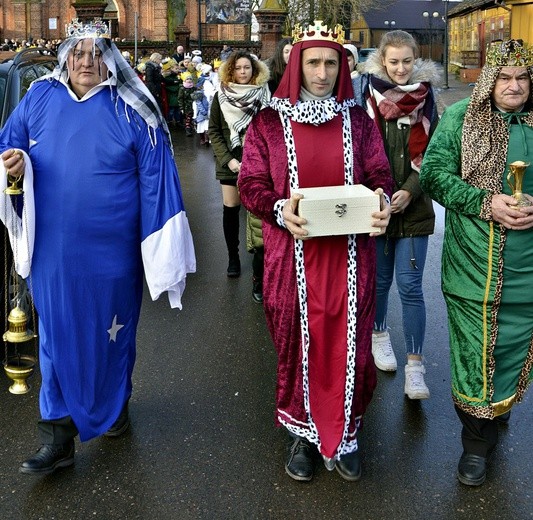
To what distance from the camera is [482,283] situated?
3.61 m

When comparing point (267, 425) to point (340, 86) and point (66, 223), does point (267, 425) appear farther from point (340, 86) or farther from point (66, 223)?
point (340, 86)

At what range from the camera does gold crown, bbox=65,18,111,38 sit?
3.69m

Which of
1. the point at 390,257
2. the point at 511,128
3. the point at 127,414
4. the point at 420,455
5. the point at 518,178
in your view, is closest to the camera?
the point at 518,178

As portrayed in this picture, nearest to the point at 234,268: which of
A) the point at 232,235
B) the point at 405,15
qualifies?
the point at 232,235

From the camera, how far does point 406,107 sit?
4.39 metres

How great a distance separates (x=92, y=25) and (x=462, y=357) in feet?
7.86

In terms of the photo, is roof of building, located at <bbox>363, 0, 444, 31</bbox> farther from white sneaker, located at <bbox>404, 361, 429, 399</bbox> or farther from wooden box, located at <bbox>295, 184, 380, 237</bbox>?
wooden box, located at <bbox>295, 184, 380, 237</bbox>

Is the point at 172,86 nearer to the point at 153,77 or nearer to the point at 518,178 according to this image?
the point at 153,77

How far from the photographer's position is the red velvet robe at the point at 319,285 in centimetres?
355

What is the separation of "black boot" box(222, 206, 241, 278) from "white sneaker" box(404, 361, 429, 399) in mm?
2757

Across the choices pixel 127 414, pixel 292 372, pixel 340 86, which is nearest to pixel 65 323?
pixel 127 414

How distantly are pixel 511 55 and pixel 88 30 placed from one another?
77.5 inches

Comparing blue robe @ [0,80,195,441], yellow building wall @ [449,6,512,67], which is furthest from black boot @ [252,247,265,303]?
yellow building wall @ [449,6,512,67]

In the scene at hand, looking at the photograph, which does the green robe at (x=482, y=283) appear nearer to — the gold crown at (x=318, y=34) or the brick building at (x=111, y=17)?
the gold crown at (x=318, y=34)
